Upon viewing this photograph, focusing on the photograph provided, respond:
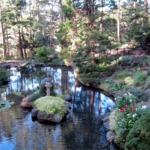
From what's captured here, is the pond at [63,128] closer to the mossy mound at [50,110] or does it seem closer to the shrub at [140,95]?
the mossy mound at [50,110]

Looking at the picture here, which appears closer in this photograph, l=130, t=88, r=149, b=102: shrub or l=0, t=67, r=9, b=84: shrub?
l=130, t=88, r=149, b=102: shrub

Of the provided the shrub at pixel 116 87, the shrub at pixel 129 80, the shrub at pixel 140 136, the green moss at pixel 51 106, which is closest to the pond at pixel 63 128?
the green moss at pixel 51 106

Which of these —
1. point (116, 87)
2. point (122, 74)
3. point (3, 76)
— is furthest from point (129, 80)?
point (3, 76)

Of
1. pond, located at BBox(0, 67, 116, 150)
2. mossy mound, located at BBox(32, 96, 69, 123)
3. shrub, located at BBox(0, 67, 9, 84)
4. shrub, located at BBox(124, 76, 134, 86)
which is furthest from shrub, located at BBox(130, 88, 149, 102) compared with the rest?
shrub, located at BBox(0, 67, 9, 84)

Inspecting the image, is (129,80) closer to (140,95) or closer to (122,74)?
(122,74)

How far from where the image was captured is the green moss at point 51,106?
47.0 feet

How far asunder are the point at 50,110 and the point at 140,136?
634cm

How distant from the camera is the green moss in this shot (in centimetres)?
1432

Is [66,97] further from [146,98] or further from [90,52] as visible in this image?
[90,52]

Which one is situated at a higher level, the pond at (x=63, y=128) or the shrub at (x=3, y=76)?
the shrub at (x=3, y=76)

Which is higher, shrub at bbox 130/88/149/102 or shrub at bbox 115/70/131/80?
shrub at bbox 115/70/131/80

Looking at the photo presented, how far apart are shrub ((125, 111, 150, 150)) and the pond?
187cm

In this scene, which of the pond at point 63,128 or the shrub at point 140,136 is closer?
the shrub at point 140,136

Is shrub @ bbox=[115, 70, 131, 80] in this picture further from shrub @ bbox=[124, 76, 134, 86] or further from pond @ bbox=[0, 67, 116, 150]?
pond @ bbox=[0, 67, 116, 150]
